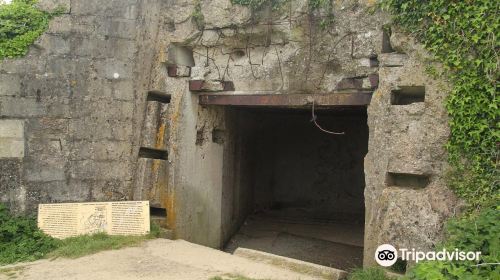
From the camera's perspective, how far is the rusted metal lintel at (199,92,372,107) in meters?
5.28

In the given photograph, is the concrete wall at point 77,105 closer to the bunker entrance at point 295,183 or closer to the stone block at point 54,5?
the stone block at point 54,5

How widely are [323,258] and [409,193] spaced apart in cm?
275

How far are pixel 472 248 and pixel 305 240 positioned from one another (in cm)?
429

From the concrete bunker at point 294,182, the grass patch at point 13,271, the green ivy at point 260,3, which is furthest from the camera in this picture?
the concrete bunker at point 294,182

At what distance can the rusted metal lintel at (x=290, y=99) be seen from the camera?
5277 millimetres

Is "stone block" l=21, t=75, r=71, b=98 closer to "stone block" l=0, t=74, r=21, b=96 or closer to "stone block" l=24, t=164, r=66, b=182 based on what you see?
"stone block" l=0, t=74, r=21, b=96

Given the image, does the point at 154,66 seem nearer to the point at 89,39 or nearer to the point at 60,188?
the point at 89,39

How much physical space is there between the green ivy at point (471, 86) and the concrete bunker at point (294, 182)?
8.66 ft

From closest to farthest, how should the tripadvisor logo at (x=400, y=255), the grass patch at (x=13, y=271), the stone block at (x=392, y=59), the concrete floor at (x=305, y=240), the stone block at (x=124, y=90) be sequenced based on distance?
the tripadvisor logo at (x=400, y=255) < the grass patch at (x=13, y=271) < the stone block at (x=392, y=59) < the stone block at (x=124, y=90) < the concrete floor at (x=305, y=240)

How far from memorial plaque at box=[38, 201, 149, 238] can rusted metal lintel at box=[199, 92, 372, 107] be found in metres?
1.70

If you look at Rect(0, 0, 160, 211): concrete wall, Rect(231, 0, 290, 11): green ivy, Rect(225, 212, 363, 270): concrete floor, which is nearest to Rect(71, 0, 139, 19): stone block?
Rect(0, 0, 160, 211): concrete wall

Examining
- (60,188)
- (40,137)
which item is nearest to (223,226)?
(60,188)

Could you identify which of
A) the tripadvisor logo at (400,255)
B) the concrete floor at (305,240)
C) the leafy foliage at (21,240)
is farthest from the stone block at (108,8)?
the tripadvisor logo at (400,255)

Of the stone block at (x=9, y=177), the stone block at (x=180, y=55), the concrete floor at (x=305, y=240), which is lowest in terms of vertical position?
the concrete floor at (x=305, y=240)
